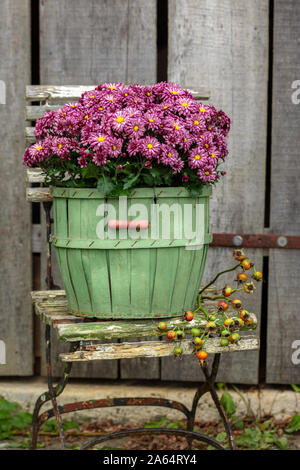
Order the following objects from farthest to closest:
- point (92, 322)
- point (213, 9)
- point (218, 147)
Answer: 1. point (213, 9)
2. point (218, 147)
3. point (92, 322)

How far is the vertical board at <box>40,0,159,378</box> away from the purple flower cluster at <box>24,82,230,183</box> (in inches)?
29.8

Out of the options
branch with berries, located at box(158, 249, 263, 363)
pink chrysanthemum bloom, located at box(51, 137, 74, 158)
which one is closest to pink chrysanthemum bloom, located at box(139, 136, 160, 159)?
pink chrysanthemum bloom, located at box(51, 137, 74, 158)

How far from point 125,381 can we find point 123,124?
148 cm

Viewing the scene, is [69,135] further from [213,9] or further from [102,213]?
[213,9]

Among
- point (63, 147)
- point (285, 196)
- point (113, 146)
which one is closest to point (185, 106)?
point (113, 146)

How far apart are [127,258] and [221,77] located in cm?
116

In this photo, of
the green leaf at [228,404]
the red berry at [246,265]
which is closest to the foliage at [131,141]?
the red berry at [246,265]

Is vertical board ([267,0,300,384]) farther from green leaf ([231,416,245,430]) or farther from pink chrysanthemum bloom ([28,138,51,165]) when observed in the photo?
pink chrysanthemum bloom ([28,138,51,165])

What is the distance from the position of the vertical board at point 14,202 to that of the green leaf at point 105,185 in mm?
1019

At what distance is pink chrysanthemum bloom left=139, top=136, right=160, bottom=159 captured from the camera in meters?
1.78

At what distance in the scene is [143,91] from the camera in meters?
1.96

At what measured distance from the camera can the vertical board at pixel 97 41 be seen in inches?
106

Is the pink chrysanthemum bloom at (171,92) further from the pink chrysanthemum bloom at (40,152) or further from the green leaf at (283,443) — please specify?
the green leaf at (283,443)
